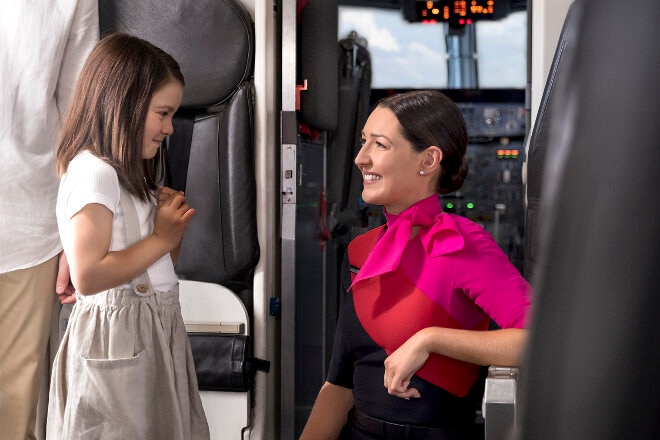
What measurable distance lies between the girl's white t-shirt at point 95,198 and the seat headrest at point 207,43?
95 cm

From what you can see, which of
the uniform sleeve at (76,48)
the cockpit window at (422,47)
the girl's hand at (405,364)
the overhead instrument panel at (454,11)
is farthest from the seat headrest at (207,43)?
the cockpit window at (422,47)

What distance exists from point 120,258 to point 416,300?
664 millimetres

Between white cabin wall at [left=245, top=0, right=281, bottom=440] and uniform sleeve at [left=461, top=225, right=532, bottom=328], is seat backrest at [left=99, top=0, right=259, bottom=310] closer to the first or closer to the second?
white cabin wall at [left=245, top=0, right=281, bottom=440]

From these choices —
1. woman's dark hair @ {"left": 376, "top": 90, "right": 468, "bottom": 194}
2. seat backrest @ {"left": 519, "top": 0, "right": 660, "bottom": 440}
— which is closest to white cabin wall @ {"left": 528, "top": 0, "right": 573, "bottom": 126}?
woman's dark hair @ {"left": 376, "top": 90, "right": 468, "bottom": 194}

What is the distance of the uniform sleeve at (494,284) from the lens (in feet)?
4.69

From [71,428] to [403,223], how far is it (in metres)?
0.90

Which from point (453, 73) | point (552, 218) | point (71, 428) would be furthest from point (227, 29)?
point (453, 73)

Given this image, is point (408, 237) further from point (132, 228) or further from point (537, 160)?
point (132, 228)

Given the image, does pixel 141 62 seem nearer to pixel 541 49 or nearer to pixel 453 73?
pixel 541 49

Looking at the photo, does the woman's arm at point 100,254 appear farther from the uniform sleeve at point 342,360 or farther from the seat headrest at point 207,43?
the seat headrest at point 207,43

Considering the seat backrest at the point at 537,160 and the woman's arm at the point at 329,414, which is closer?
the seat backrest at the point at 537,160

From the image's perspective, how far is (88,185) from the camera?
1.75 meters

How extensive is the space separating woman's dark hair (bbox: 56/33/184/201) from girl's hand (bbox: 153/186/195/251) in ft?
0.16

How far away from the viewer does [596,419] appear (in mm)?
288
